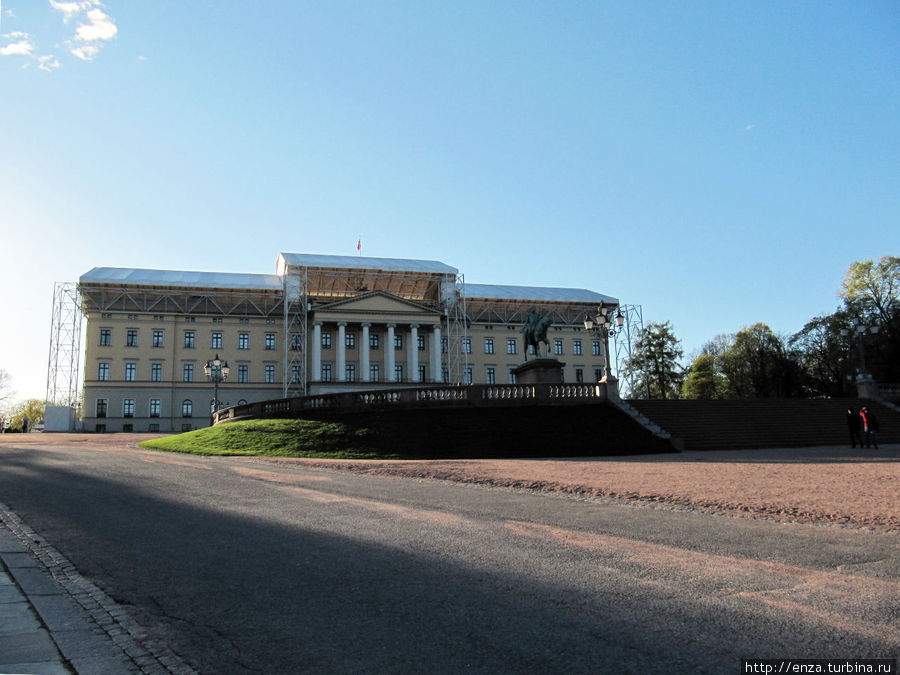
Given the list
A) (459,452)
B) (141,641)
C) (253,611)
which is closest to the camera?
(141,641)

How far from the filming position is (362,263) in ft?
250

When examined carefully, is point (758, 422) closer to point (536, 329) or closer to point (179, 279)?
point (536, 329)

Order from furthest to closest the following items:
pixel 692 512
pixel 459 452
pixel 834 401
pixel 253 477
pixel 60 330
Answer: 1. pixel 60 330
2. pixel 834 401
3. pixel 459 452
4. pixel 253 477
5. pixel 692 512

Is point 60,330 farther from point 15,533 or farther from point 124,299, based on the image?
point 15,533

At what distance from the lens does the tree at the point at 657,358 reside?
7844 cm

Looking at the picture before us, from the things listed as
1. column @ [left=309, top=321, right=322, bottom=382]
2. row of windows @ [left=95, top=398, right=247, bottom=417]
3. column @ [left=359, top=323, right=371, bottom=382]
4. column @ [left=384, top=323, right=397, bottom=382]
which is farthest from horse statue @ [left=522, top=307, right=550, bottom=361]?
row of windows @ [left=95, top=398, right=247, bottom=417]

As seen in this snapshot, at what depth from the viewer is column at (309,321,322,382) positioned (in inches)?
2766

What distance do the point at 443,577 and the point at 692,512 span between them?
6.66 m

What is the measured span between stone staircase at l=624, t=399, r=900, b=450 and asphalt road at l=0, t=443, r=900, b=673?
74.8 ft

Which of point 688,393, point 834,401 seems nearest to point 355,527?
point 834,401

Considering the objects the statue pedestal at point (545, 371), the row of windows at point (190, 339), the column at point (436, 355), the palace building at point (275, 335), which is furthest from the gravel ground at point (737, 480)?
the row of windows at point (190, 339)

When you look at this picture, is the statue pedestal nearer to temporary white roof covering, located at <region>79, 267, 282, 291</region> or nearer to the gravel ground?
the gravel ground

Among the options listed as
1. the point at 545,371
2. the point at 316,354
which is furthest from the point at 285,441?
the point at 316,354

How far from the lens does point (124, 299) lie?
70750mm
